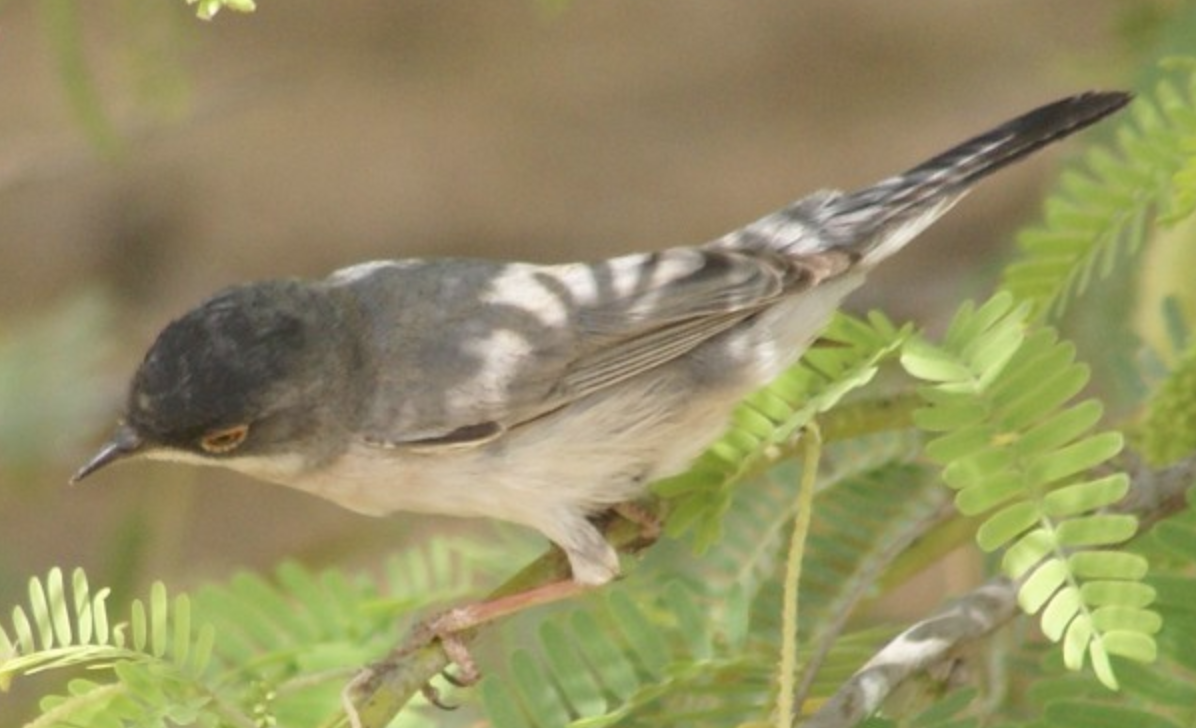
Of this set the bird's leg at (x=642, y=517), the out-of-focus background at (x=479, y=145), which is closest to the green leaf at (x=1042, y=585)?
the bird's leg at (x=642, y=517)

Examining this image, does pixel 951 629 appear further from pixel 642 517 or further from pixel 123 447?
pixel 123 447

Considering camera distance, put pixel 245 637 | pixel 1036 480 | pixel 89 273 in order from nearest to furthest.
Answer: pixel 1036 480, pixel 245 637, pixel 89 273

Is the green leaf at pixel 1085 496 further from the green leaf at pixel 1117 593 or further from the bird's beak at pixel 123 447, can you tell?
the bird's beak at pixel 123 447

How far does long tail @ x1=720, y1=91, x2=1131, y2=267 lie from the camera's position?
2.76 metres

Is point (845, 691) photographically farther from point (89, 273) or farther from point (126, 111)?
point (89, 273)

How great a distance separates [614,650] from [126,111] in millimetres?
4277

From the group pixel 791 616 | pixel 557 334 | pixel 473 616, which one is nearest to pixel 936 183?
pixel 557 334

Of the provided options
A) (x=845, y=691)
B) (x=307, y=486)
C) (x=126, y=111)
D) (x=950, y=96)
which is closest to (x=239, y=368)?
(x=307, y=486)

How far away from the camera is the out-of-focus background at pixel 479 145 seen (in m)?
7.06

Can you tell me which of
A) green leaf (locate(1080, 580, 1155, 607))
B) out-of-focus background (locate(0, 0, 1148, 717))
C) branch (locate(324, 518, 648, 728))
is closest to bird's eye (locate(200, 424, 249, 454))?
branch (locate(324, 518, 648, 728))

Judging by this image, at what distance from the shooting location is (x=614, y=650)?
7.54 ft

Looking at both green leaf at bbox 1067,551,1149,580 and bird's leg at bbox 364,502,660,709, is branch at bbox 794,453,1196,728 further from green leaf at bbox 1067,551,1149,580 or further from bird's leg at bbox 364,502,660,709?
bird's leg at bbox 364,502,660,709

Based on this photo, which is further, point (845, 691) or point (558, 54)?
point (558, 54)

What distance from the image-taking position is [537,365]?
2941mm
